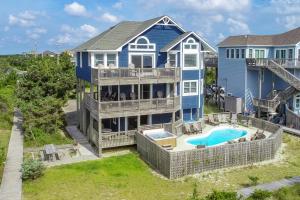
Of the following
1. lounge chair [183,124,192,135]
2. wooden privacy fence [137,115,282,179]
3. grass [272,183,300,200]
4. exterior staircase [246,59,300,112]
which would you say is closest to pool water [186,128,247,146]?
lounge chair [183,124,192,135]

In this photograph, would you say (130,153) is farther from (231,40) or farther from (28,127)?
(231,40)

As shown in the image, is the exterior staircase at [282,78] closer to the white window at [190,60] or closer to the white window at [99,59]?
the white window at [190,60]

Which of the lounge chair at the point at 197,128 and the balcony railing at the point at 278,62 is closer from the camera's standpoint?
the lounge chair at the point at 197,128

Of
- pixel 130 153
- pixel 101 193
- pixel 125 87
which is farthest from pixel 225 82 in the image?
pixel 101 193

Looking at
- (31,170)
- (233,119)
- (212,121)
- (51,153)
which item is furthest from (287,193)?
(233,119)

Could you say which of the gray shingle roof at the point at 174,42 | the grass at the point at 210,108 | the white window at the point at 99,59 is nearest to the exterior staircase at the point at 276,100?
the grass at the point at 210,108

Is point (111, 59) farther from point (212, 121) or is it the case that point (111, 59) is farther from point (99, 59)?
point (212, 121)

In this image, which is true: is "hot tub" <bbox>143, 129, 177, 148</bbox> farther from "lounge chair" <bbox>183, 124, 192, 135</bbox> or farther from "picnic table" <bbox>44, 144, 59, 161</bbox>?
"picnic table" <bbox>44, 144, 59, 161</bbox>
